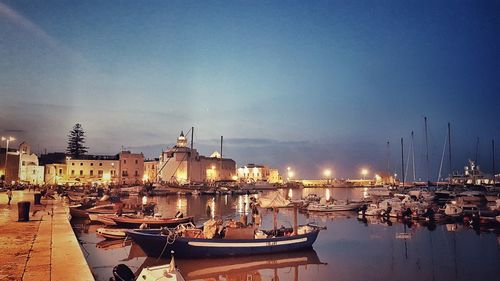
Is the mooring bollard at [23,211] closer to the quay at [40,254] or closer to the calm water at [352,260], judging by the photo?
the quay at [40,254]

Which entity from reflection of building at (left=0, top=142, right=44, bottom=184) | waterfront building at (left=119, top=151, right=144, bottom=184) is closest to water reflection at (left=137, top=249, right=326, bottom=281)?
reflection of building at (left=0, top=142, right=44, bottom=184)

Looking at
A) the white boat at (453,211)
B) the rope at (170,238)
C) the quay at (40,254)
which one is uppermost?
the quay at (40,254)

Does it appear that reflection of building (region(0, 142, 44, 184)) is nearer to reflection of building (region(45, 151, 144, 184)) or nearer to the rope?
reflection of building (region(45, 151, 144, 184))

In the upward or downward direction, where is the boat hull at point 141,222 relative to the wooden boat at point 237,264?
upward

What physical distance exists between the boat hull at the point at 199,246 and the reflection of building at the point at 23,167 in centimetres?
8110

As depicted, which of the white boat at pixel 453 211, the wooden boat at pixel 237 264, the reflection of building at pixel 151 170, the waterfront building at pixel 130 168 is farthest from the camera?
the reflection of building at pixel 151 170

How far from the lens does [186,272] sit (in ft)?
58.4

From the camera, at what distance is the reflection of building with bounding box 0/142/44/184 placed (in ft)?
278

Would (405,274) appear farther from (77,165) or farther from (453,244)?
(77,165)

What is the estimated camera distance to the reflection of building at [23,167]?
3334 inches

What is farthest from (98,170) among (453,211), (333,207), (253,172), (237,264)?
(237,264)

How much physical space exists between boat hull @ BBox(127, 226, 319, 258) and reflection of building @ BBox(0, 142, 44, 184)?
8110 centimetres

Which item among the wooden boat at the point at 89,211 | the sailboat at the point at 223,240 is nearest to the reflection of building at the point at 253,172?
the wooden boat at the point at 89,211

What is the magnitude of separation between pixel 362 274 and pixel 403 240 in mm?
11780
